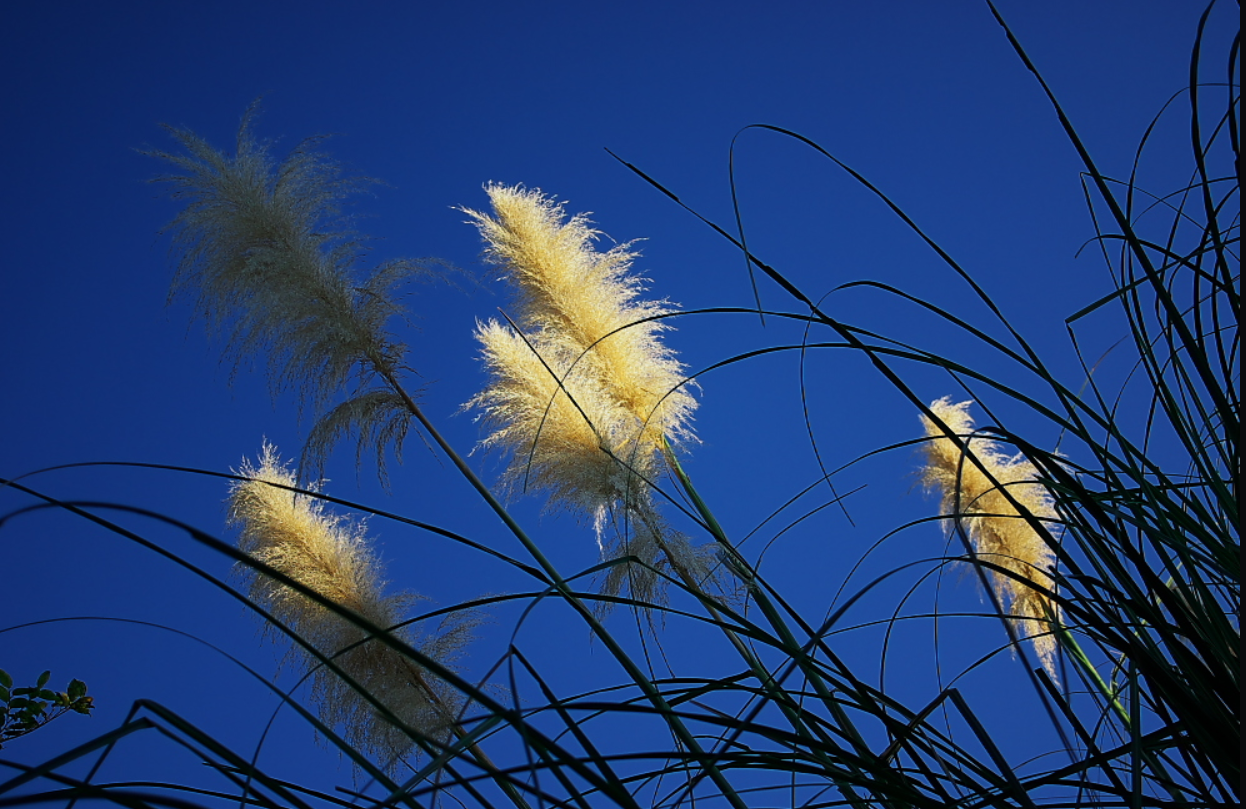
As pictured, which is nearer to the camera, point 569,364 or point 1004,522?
point 569,364

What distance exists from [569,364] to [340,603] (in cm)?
79

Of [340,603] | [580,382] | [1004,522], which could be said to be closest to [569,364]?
[580,382]

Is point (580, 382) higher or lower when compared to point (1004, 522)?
higher

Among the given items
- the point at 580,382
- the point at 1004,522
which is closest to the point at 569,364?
the point at 580,382

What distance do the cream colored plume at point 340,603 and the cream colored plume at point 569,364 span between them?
47 centimetres

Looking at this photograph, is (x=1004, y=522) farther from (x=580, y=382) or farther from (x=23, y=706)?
(x=23, y=706)

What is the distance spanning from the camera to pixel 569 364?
244 centimetres

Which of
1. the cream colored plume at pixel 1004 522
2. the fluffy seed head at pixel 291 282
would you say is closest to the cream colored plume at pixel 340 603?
the fluffy seed head at pixel 291 282

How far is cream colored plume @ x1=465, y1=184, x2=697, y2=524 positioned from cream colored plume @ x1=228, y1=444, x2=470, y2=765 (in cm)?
47

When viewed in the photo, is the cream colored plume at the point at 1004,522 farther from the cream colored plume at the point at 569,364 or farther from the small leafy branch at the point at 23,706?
the small leafy branch at the point at 23,706

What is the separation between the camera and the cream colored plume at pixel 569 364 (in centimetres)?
234

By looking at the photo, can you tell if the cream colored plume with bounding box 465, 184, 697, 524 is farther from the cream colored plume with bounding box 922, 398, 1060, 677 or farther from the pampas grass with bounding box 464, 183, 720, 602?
the cream colored plume with bounding box 922, 398, 1060, 677

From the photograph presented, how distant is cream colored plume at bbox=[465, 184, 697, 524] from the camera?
2.34 meters

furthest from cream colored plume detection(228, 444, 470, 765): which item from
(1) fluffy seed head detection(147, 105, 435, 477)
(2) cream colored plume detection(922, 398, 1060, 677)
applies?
(2) cream colored plume detection(922, 398, 1060, 677)
